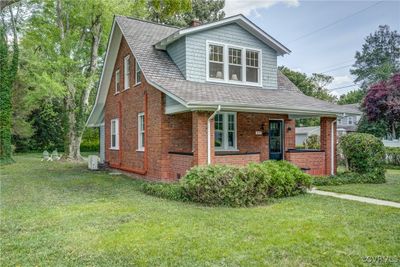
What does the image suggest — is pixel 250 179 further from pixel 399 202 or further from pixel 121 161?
pixel 121 161

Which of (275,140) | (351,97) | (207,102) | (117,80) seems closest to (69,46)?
(117,80)

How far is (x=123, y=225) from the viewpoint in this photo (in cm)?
620

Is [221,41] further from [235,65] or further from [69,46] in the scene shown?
[69,46]

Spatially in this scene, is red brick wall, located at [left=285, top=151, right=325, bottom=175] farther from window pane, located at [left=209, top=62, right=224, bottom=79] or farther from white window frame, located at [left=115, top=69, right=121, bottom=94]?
white window frame, located at [left=115, top=69, right=121, bottom=94]

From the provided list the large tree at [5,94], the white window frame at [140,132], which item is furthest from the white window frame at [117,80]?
the large tree at [5,94]

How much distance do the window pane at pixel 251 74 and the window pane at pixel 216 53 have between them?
4.46 ft

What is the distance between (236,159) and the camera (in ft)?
35.0

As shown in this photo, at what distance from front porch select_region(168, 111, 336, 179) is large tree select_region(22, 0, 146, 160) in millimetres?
12435

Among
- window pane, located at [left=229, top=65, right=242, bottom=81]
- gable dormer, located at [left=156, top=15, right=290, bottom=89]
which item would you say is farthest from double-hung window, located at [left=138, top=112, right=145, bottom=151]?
window pane, located at [left=229, top=65, right=242, bottom=81]

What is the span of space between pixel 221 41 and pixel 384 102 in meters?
16.4

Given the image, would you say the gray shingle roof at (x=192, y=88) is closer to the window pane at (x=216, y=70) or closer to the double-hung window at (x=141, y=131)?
the window pane at (x=216, y=70)

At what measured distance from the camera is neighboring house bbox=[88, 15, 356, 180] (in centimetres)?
1074

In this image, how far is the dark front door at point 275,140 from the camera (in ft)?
47.4

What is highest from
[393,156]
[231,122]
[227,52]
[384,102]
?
[227,52]
